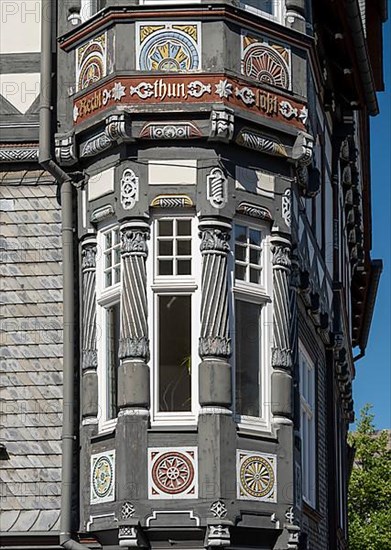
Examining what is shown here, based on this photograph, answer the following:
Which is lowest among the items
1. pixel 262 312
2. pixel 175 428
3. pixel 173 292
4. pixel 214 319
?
pixel 175 428

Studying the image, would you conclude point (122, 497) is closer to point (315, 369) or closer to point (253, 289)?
point (253, 289)

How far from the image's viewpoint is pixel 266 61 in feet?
52.6

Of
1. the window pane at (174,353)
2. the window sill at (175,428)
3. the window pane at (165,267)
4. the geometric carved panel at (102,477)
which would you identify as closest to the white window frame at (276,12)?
the window pane at (165,267)

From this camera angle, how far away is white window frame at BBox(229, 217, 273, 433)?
15.3 m

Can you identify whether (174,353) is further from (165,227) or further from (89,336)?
(165,227)

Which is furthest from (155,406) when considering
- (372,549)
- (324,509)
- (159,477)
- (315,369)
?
(372,549)

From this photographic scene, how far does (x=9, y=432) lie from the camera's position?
627 inches

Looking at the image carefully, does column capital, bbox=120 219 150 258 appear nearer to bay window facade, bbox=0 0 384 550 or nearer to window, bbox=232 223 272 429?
bay window facade, bbox=0 0 384 550

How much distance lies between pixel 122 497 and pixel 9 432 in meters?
1.78

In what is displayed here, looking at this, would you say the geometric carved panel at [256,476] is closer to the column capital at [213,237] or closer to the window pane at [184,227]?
the column capital at [213,237]

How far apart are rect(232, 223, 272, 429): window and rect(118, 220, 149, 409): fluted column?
932mm

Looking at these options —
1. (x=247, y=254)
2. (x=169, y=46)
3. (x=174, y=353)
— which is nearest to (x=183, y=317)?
(x=174, y=353)

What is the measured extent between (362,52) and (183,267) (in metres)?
6.71

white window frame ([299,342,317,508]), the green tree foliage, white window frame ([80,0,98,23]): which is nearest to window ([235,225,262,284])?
white window frame ([299,342,317,508])
